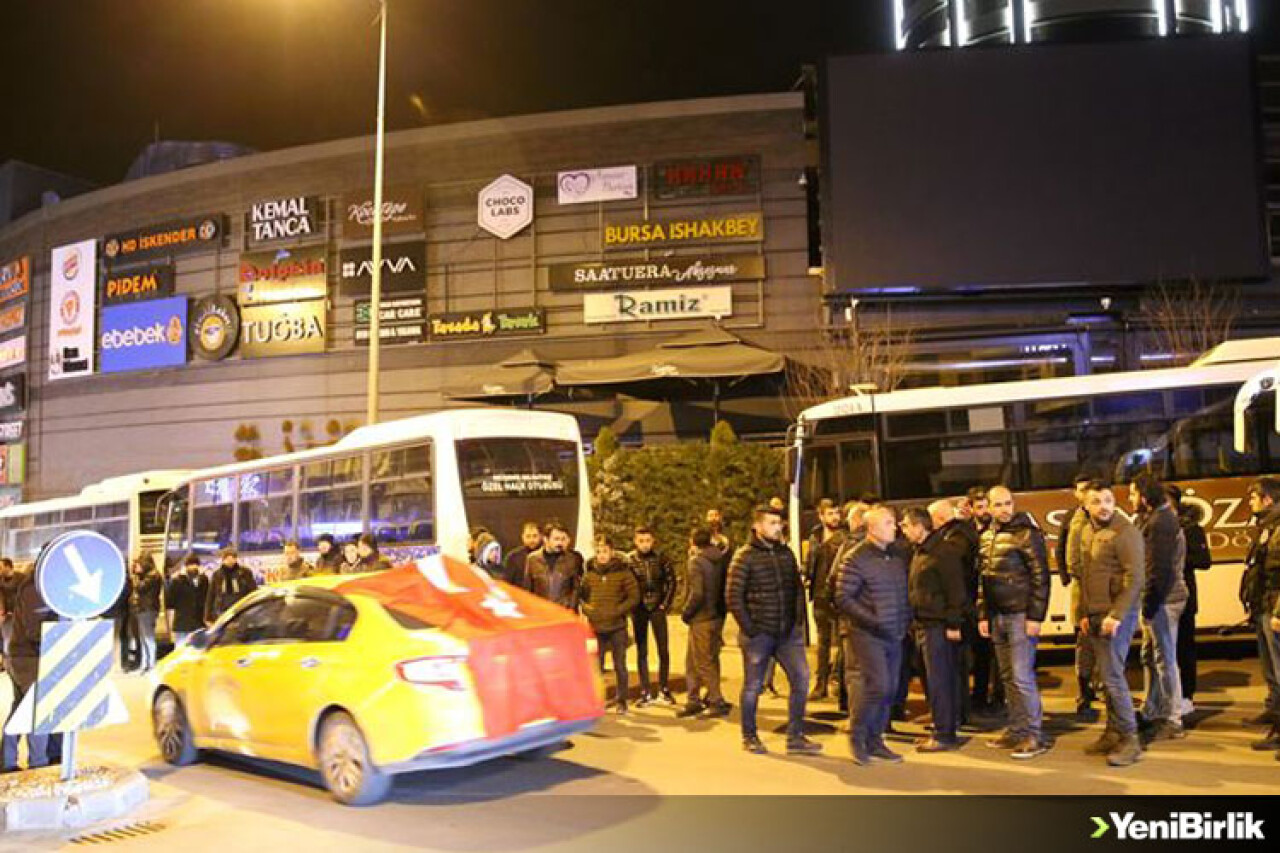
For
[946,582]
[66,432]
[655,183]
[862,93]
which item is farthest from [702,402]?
[66,432]

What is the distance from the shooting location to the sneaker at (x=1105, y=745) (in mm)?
7875

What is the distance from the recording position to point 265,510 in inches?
704

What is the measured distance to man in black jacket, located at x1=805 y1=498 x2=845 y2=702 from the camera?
34.2 ft

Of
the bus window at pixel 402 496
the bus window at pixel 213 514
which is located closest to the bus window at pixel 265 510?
the bus window at pixel 213 514

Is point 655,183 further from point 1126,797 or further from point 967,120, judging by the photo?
point 1126,797

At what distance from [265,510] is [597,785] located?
1211 centimetres

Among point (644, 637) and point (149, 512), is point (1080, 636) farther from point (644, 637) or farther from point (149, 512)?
point (149, 512)

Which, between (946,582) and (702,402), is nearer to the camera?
(946,582)

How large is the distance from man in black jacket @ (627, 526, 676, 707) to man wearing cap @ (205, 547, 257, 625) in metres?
6.85

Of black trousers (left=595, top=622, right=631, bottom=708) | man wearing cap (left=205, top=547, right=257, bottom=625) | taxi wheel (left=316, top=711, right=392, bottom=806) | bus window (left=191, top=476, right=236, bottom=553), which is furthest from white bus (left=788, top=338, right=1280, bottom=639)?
bus window (left=191, top=476, right=236, bottom=553)

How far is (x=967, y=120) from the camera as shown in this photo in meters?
25.0

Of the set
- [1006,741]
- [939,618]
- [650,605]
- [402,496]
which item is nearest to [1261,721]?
[1006,741]

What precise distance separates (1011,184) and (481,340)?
47.7ft

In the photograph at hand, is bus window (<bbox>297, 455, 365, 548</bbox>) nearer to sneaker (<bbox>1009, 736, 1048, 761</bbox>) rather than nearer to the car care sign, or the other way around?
sneaker (<bbox>1009, 736, 1048, 761</bbox>)
